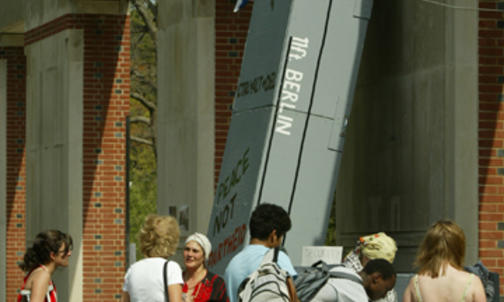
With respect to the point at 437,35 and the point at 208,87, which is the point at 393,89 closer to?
the point at 437,35

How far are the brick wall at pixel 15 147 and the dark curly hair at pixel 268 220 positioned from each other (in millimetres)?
19250

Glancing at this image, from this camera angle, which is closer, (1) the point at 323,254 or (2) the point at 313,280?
(2) the point at 313,280

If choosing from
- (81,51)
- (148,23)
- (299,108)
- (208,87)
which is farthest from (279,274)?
(148,23)

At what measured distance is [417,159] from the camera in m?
12.0

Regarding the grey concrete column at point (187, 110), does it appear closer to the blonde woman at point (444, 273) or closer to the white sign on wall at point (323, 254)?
the white sign on wall at point (323, 254)

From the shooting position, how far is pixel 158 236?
7977 millimetres

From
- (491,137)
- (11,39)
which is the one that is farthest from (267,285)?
(11,39)

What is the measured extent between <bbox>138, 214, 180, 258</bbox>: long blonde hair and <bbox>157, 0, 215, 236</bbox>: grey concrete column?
278 inches

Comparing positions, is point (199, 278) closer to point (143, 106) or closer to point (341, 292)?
point (341, 292)

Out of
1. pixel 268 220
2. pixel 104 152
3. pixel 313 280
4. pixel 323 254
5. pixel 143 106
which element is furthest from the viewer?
pixel 143 106

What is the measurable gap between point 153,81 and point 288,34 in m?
25.3

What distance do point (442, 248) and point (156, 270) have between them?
6.89 ft

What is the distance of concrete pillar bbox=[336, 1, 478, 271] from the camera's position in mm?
11156

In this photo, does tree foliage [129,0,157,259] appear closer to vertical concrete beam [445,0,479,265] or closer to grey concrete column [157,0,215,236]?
grey concrete column [157,0,215,236]
